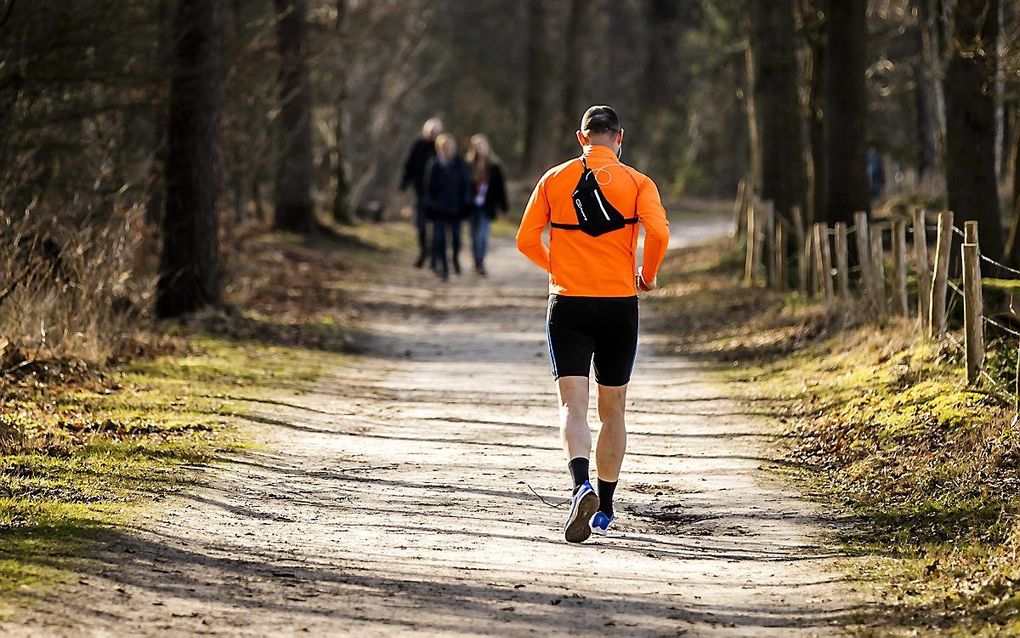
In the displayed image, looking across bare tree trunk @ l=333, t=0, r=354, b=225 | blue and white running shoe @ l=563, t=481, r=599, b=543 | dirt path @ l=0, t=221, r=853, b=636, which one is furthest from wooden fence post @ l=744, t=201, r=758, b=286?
blue and white running shoe @ l=563, t=481, r=599, b=543

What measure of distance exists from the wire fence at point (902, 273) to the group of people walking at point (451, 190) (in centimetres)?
397

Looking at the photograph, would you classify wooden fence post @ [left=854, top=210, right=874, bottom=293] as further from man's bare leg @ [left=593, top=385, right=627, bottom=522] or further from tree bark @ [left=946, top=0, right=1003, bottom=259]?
man's bare leg @ [left=593, top=385, right=627, bottom=522]

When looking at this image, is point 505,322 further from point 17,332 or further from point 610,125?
point 610,125

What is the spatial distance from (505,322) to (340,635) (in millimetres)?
13114

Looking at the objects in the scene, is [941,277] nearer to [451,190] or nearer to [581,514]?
[581,514]

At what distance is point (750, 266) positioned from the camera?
70.0 feet

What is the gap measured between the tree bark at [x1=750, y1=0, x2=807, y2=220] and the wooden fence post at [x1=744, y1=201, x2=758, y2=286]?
610 mm

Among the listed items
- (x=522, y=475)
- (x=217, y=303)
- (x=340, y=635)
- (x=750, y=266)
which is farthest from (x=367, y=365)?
(x=340, y=635)

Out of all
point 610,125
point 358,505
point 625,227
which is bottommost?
point 358,505

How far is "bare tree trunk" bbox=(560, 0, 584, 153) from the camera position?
4647 cm

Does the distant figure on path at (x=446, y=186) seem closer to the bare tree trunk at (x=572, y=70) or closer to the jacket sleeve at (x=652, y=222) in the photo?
the jacket sleeve at (x=652, y=222)

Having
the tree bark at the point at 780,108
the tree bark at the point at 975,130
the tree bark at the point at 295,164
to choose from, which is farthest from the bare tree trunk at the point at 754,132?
the tree bark at the point at 295,164

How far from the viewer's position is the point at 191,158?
16.5 meters

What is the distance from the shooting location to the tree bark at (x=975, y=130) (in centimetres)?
1516
